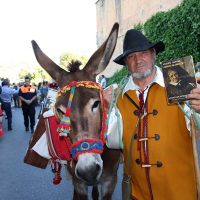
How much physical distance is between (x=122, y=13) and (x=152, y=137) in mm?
33890

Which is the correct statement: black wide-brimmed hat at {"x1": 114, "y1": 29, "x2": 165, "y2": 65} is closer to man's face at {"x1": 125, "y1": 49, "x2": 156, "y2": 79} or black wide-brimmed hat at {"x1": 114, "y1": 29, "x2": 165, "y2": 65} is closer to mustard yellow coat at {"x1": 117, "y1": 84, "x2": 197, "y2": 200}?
man's face at {"x1": 125, "y1": 49, "x2": 156, "y2": 79}

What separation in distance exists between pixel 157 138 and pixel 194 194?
0.57m

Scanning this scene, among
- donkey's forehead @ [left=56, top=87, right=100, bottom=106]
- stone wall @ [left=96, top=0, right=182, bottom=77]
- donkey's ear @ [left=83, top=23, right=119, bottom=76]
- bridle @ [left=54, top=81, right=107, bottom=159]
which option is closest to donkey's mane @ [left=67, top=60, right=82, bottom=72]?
donkey's ear @ [left=83, top=23, right=119, bottom=76]

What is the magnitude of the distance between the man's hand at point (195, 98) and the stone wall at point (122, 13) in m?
20.4

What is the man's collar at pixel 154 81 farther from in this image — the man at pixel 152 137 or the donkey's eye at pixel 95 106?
the donkey's eye at pixel 95 106

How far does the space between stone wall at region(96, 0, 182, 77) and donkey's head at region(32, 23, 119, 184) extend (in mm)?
19694

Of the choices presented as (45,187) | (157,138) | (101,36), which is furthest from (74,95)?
(101,36)

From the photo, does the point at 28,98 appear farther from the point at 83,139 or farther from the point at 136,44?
the point at 83,139

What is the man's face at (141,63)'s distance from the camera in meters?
3.05

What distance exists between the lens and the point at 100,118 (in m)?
3.02

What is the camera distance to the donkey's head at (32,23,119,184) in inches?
110

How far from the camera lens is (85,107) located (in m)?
2.94

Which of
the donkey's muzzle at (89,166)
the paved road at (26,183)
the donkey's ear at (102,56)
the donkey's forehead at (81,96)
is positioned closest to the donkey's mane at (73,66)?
the donkey's ear at (102,56)

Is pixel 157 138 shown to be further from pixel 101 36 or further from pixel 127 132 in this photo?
pixel 101 36
